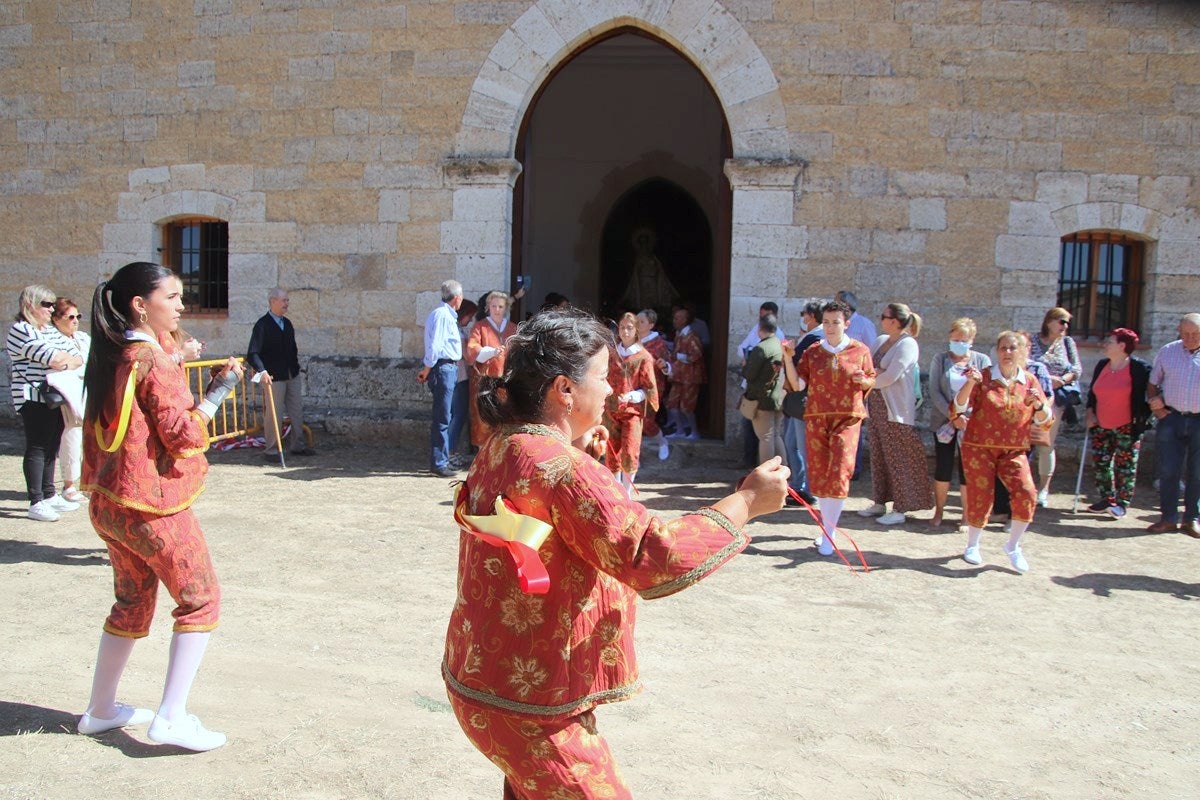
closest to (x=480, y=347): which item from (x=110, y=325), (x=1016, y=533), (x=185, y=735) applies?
(x=1016, y=533)

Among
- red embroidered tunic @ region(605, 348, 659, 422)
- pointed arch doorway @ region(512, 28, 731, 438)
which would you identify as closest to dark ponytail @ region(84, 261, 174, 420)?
red embroidered tunic @ region(605, 348, 659, 422)

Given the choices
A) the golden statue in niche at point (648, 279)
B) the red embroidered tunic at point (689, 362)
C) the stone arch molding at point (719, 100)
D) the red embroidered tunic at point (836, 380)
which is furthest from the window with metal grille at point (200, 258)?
the golden statue in niche at point (648, 279)

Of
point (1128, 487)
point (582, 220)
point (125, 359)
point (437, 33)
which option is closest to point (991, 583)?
point (1128, 487)

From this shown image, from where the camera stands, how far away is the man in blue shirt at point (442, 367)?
8.20m

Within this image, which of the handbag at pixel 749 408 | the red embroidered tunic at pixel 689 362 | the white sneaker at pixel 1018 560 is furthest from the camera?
the red embroidered tunic at pixel 689 362

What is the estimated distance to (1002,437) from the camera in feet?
18.9

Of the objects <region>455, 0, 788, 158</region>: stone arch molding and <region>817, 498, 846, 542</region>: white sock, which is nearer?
<region>817, 498, 846, 542</region>: white sock

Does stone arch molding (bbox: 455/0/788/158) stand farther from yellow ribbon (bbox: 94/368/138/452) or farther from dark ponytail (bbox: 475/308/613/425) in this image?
dark ponytail (bbox: 475/308/613/425)

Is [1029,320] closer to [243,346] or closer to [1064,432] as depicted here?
[1064,432]

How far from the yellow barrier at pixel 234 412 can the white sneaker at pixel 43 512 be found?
7.21 ft

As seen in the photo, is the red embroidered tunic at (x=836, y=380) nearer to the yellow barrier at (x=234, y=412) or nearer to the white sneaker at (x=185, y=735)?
the white sneaker at (x=185, y=735)

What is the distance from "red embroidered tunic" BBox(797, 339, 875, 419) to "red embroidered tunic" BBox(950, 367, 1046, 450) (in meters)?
0.65

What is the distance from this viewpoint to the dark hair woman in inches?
283

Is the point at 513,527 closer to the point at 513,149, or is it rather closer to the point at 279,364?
the point at 279,364
